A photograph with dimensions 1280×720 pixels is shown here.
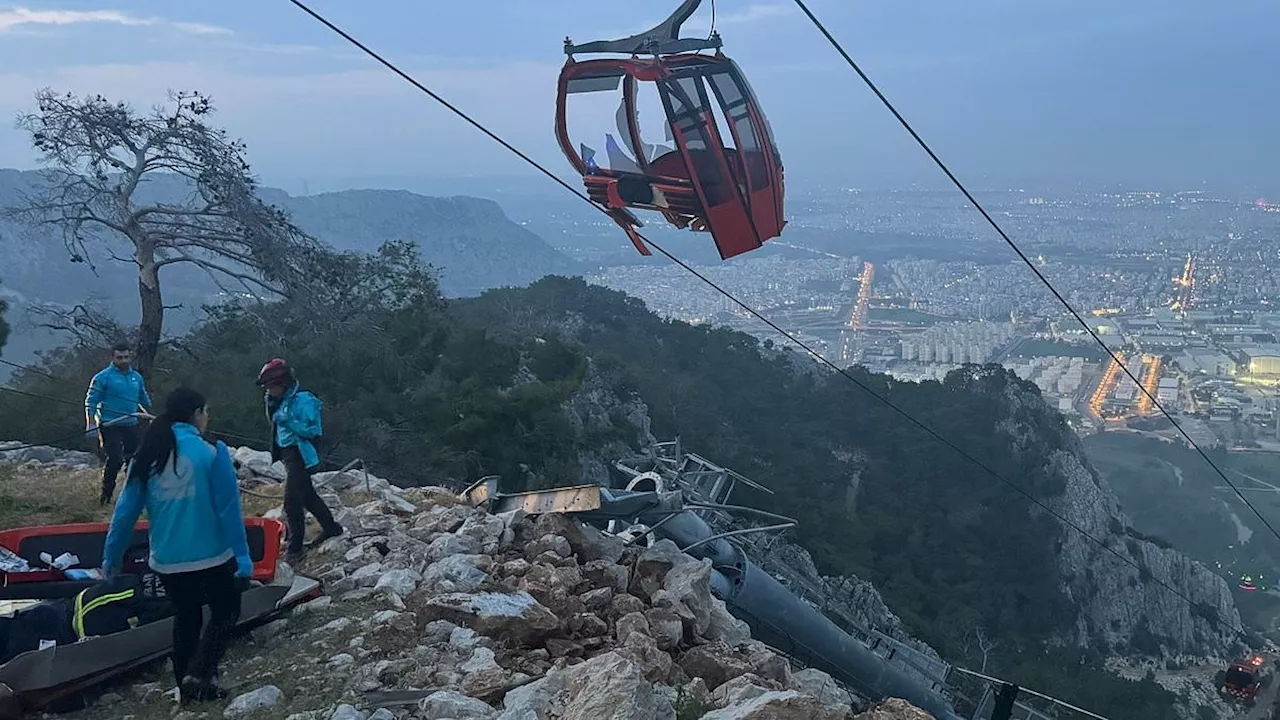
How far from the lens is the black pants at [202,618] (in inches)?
154

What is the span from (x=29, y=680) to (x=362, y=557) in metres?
2.20

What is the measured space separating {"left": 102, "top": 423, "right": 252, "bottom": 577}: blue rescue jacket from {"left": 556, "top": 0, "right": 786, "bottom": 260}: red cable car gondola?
331cm

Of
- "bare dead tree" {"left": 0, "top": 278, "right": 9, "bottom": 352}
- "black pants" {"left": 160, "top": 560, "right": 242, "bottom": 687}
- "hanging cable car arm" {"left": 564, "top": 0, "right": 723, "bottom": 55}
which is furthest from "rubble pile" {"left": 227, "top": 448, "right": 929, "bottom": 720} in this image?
"bare dead tree" {"left": 0, "top": 278, "right": 9, "bottom": 352}

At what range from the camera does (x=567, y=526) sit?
618 cm

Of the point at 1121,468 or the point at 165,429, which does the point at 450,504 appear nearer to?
the point at 165,429

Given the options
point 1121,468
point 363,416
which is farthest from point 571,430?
point 1121,468

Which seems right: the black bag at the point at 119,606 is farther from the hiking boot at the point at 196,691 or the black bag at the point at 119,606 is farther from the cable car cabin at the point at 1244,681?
the cable car cabin at the point at 1244,681

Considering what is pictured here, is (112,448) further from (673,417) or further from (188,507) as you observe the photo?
(673,417)

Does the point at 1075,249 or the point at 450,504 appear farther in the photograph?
the point at 1075,249

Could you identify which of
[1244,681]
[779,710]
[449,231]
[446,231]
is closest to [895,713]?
[779,710]

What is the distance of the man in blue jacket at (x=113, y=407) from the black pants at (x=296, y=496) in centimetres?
225

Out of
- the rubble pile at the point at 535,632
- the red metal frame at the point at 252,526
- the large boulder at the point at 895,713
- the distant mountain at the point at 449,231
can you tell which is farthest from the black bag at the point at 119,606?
the distant mountain at the point at 449,231

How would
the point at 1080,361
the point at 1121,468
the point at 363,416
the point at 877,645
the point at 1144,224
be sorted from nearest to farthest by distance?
the point at 877,645 < the point at 363,416 < the point at 1121,468 < the point at 1080,361 < the point at 1144,224

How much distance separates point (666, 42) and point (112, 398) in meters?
5.52
